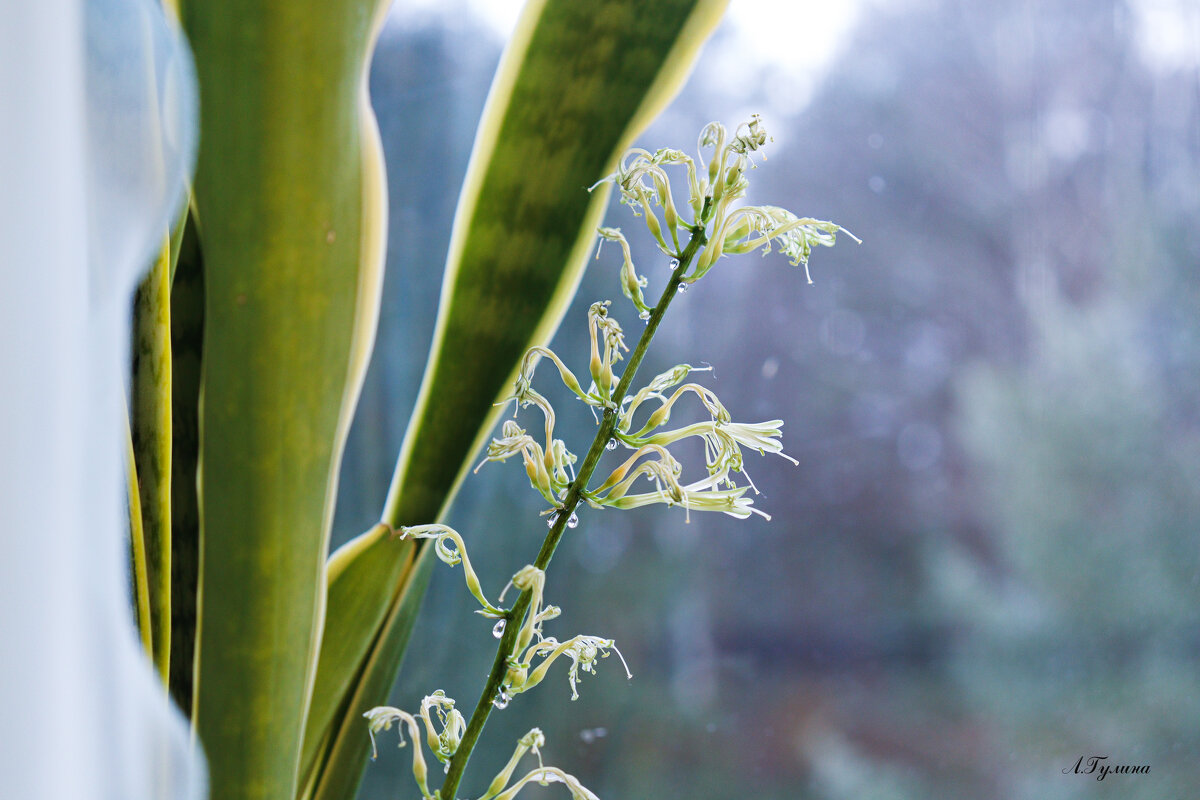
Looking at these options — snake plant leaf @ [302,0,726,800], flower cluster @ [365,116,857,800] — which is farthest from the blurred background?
flower cluster @ [365,116,857,800]

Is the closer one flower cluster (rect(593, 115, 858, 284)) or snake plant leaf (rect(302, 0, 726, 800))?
flower cluster (rect(593, 115, 858, 284))

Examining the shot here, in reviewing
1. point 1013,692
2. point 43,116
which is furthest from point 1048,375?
point 43,116

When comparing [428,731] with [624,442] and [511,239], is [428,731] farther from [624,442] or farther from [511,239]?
[511,239]

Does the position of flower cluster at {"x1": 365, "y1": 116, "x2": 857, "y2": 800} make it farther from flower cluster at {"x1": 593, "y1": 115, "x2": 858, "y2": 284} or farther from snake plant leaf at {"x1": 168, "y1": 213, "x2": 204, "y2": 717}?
snake plant leaf at {"x1": 168, "y1": 213, "x2": 204, "y2": 717}

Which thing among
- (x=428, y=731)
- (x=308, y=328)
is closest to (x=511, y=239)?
(x=308, y=328)

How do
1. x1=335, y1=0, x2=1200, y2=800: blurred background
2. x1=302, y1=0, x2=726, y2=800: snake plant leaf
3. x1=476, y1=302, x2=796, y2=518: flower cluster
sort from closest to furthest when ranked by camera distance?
1. x1=476, y1=302, x2=796, y2=518: flower cluster
2. x1=302, y1=0, x2=726, y2=800: snake plant leaf
3. x1=335, y1=0, x2=1200, y2=800: blurred background

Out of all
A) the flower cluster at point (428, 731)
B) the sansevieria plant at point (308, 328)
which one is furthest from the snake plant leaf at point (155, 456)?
the flower cluster at point (428, 731)

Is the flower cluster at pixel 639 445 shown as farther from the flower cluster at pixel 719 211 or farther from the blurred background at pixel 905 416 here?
the blurred background at pixel 905 416
